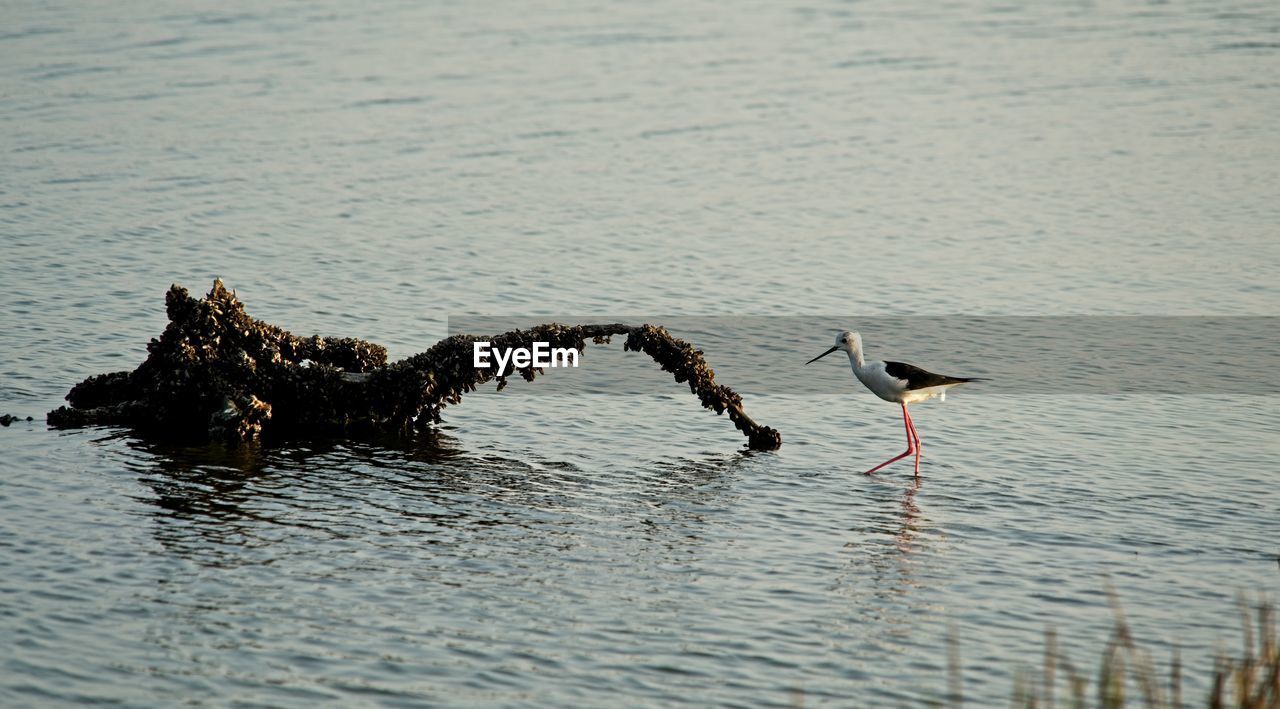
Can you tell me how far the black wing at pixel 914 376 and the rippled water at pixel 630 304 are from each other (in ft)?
3.80

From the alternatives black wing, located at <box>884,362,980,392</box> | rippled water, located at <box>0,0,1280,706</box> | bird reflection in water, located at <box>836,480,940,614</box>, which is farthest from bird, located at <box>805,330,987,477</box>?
bird reflection in water, located at <box>836,480,940,614</box>

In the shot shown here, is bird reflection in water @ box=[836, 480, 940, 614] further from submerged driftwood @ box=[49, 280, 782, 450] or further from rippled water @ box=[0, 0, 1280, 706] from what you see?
submerged driftwood @ box=[49, 280, 782, 450]

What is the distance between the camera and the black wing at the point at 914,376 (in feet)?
63.1

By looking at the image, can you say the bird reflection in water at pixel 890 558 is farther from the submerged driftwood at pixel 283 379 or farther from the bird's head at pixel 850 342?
the submerged driftwood at pixel 283 379

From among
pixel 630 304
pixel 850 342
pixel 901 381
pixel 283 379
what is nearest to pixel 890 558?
pixel 901 381

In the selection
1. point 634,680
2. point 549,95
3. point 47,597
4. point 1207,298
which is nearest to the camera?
point 634,680

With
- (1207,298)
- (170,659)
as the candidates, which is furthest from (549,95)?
(170,659)

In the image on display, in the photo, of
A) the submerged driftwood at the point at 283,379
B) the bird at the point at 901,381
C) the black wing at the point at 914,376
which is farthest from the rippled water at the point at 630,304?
the black wing at the point at 914,376

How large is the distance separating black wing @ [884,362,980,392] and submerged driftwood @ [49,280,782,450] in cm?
207

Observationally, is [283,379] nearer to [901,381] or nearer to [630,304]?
[901,381]

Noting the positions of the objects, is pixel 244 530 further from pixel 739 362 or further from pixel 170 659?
pixel 739 362

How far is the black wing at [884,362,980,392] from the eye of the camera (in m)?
19.2

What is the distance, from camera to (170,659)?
1222 centimetres

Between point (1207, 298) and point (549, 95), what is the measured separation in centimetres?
2336
